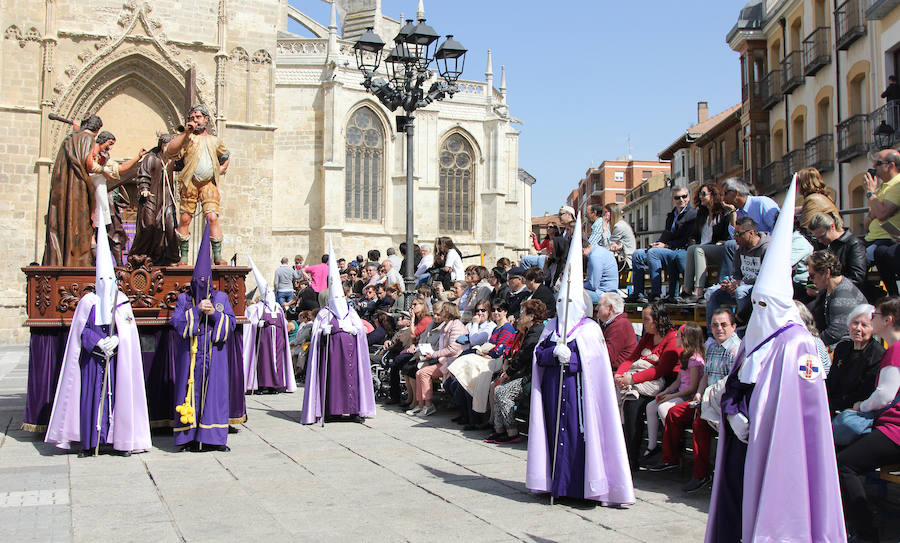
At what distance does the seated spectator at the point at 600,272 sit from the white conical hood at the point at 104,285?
4979mm

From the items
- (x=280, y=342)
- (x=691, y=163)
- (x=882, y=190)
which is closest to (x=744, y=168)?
(x=691, y=163)

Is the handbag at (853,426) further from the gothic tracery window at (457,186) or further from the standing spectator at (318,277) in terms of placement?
the gothic tracery window at (457,186)

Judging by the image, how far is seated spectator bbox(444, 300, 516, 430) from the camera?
908 centimetres

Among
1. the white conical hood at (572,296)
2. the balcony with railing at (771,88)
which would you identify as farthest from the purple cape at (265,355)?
the balcony with railing at (771,88)

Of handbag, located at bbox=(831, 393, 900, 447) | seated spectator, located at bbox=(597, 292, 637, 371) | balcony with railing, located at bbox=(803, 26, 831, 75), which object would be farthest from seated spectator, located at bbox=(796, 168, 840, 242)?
balcony with railing, located at bbox=(803, 26, 831, 75)

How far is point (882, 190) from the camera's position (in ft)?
23.8

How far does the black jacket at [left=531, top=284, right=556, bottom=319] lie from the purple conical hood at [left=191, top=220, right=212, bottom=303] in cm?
351

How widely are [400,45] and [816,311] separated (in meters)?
8.88

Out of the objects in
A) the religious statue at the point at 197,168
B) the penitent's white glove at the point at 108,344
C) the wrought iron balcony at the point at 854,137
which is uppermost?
the wrought iron balcony at the point at 854,137

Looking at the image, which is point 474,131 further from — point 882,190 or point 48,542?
point 48,542

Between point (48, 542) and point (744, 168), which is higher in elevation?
point (744, 168)

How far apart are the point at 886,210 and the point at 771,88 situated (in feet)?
66.7

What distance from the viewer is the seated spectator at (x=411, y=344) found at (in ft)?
36.5

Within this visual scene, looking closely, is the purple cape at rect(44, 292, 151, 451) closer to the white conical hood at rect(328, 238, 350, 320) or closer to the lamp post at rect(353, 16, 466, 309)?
the white conical hood at rect(328, 238, 350, 320)
